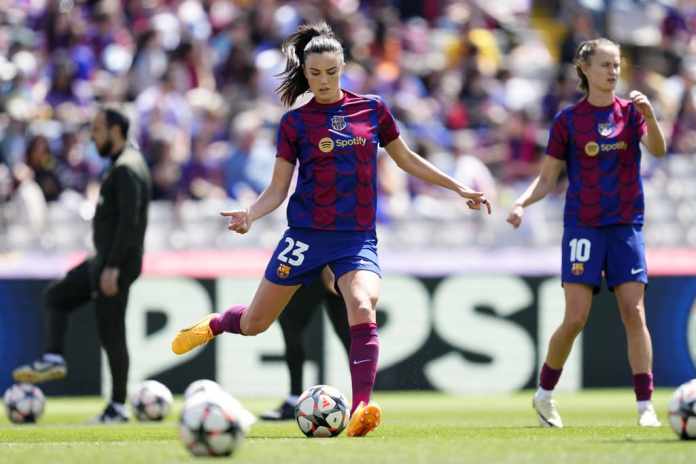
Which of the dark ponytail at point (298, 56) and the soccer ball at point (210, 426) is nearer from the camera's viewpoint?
the soccer ball at point (210, 426)

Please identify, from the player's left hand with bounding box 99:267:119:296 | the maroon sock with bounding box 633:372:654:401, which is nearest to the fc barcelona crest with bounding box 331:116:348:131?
the maroon sock with bounding box 633:372:654:401

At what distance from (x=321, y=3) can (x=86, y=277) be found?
32.8ft

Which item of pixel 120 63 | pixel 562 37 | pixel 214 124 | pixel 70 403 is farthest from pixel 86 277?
pixel 562 37

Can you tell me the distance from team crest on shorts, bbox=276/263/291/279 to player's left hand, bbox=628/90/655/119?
8.03 ft

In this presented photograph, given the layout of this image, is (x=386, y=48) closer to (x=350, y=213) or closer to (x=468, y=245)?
(x=468, y=245)

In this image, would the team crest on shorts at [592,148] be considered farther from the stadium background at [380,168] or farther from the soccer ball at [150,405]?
the stadium background at [380,168]

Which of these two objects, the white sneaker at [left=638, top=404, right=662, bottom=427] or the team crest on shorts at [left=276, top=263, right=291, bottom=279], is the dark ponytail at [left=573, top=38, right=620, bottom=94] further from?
the team crest on shorts at [left=276, top=263, right=291, bottom=279]

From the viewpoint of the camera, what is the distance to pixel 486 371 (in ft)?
50.0

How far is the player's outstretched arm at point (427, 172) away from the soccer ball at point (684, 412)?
5.69 feet

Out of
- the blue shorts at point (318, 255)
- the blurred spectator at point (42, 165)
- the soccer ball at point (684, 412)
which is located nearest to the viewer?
the soccer ball at point (684, 412)

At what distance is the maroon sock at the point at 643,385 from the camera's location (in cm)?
972

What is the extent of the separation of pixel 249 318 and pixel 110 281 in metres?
2.46

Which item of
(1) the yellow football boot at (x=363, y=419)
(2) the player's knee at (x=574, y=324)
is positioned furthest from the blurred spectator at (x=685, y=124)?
(1) the yellow football boot at (x=363, y=419)

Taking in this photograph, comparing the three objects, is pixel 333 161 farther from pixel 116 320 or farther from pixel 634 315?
pixel 116 320
